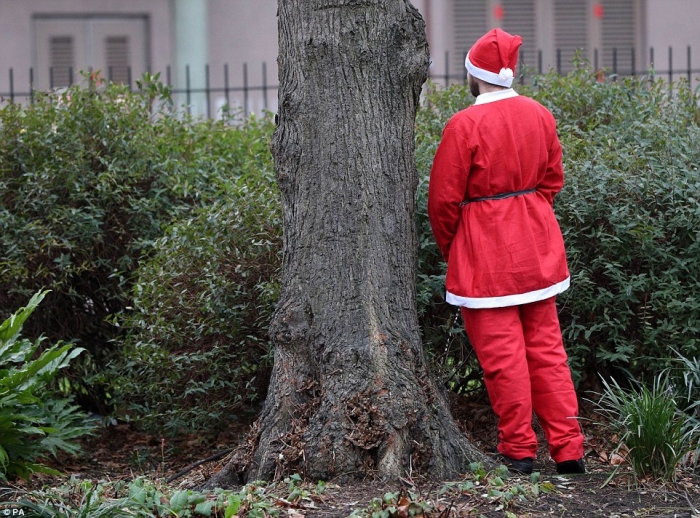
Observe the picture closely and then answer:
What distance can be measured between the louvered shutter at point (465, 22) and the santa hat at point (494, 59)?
11.3m

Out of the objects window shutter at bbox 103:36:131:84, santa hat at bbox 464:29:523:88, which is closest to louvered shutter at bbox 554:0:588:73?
window shutter at bbox 103:36:131:84

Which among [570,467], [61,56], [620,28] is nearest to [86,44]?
[61,56]

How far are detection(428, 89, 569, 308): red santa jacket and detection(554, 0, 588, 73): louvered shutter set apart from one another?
1190 cm

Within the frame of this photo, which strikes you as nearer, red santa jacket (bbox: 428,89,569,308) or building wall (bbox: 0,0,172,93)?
red santa jacket (bbox: 428,89,569,308)

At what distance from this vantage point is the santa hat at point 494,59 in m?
4.47

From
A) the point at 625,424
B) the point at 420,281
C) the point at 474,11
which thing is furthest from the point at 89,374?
the point at 474,11

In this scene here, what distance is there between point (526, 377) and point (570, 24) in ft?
41.0

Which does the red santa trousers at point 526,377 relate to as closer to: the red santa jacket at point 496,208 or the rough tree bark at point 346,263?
the red santa jacket at point 496,208

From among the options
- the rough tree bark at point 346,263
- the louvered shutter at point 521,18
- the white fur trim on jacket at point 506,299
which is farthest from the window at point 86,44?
the white fur trim on jacket at point 506,299

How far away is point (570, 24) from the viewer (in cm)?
1579

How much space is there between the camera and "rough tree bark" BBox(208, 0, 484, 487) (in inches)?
165

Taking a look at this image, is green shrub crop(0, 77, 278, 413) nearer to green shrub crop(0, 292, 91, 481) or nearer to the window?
green shrub crop(0, 292, 91, 481)

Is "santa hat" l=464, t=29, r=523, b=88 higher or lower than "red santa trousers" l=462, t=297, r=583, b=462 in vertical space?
higher

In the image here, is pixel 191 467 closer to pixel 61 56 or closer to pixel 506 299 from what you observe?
pixel 506 299
